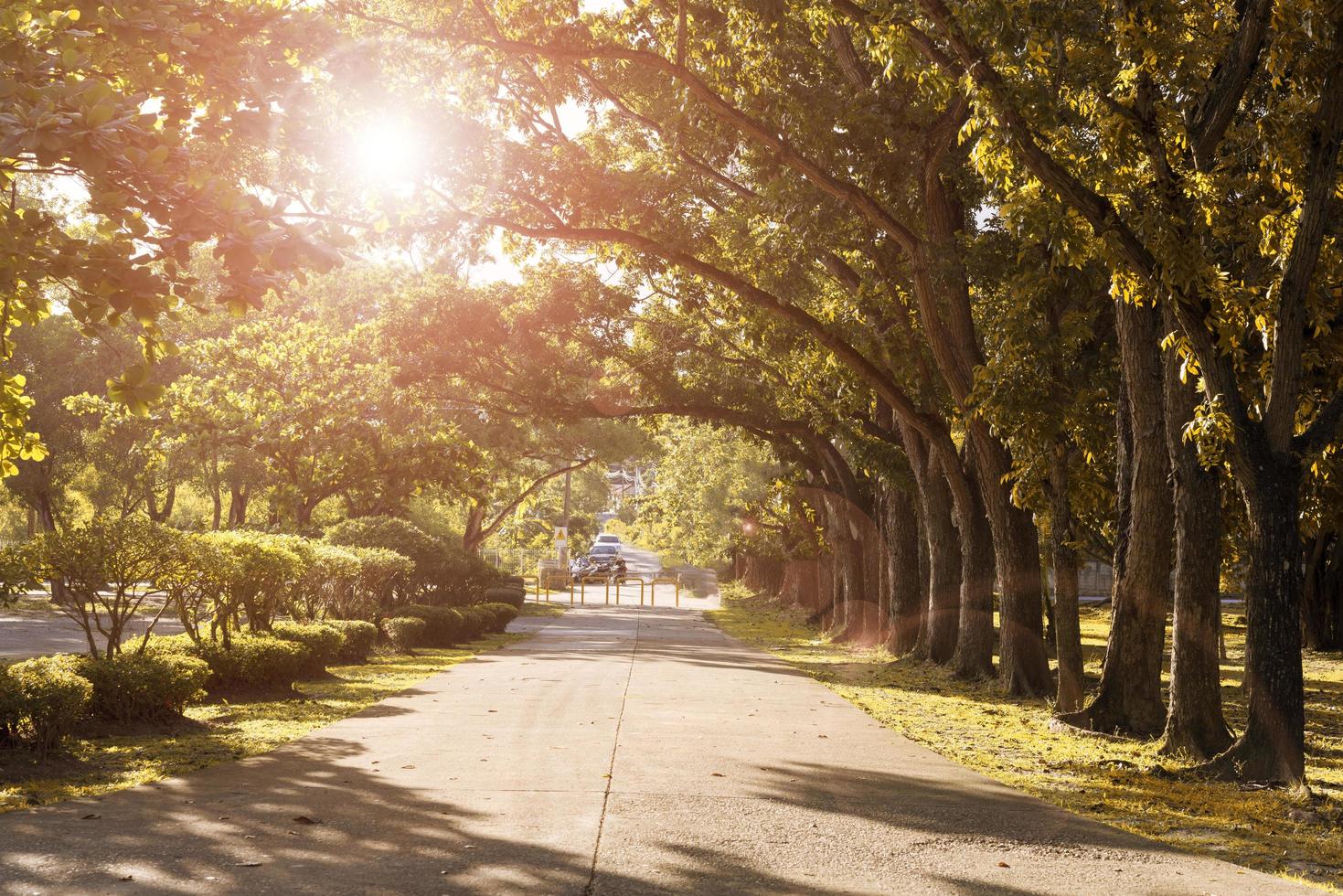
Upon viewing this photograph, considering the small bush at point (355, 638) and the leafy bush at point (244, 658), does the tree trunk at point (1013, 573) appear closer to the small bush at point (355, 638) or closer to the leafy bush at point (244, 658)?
the leafy bush at point (244, 658)

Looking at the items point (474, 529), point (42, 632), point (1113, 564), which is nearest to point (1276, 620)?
point (1113, 564)

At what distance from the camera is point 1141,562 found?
484 inches

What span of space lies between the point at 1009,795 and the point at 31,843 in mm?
6290

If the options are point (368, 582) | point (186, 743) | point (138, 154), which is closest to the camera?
point (138, 154)

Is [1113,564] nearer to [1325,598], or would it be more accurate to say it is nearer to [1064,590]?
[1064,590]

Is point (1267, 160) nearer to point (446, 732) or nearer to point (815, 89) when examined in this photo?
point (815, 89)

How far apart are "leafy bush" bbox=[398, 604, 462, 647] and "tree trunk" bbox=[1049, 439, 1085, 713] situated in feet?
40.9

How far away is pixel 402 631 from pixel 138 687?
10.9m

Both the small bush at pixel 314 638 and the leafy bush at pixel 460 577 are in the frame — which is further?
the leafy bush at pixel 460 577

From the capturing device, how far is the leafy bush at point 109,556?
34.9 feet

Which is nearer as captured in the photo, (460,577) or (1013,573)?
(1013,573)

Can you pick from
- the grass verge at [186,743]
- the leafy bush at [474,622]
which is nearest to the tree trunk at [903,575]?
the leafy bush at [474,622]

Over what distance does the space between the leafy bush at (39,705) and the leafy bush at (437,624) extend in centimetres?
1358

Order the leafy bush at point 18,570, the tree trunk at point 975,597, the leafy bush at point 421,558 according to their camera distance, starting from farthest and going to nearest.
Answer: the leafy bush at point 421,558
the tree trunk at point 975,597
the leafy bush at point 18,570
